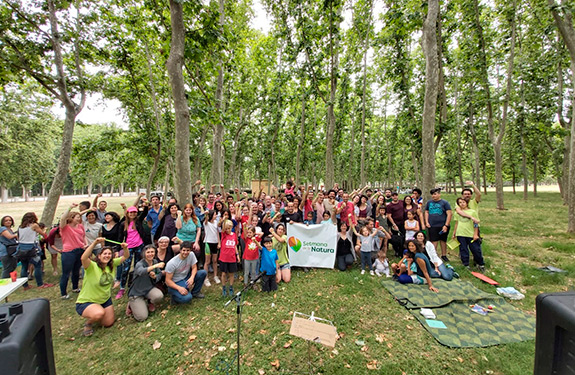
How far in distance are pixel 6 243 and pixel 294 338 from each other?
7607 millimetres

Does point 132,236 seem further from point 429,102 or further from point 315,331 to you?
point 429,102

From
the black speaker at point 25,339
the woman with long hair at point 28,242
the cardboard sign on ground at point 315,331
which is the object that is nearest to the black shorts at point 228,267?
the cardboard sign on ground at point 315,331

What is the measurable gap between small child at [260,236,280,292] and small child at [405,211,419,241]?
4.08m

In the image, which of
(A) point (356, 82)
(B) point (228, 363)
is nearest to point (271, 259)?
(B) point (228, 363)

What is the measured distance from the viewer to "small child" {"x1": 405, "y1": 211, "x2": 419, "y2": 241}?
6.61 metres

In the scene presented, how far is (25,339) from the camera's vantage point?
105cm

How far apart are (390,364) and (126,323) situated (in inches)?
194

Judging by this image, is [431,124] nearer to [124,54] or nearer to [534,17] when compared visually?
[534,17]

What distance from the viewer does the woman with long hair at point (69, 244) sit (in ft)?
17.4

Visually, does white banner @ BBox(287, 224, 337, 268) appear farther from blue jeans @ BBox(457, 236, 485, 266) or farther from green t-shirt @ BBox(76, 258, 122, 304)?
green t-shirt @ BBox(76, 258, 122, 304)

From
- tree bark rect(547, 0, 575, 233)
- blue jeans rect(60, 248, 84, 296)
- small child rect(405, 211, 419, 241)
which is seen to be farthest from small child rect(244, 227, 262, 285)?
tree bark rect(547, 0, 575, 233)

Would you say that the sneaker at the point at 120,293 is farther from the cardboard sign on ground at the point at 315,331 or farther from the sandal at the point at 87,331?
the cardboard sign on ground at the point at 315,331

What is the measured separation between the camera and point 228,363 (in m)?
3.41

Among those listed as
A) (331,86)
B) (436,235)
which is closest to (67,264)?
(436,235)
